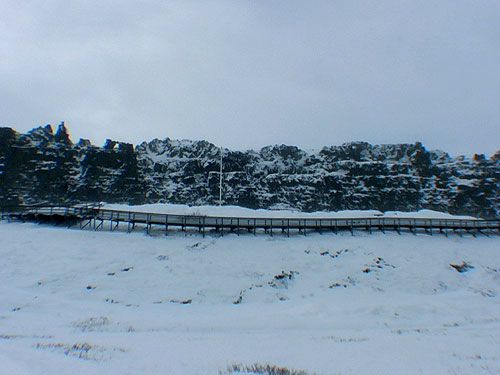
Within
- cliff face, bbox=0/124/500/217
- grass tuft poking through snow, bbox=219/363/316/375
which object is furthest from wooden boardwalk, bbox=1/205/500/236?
cliff face, bbox=0/124/500/217

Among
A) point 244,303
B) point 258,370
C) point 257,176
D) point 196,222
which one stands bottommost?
point 244,303

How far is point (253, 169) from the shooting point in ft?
312

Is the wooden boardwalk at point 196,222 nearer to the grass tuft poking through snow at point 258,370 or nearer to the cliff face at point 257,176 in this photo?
the grass tuft poking through snow at point 258,370

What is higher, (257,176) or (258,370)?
(257,176)

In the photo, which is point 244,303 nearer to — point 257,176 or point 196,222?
point 196,222

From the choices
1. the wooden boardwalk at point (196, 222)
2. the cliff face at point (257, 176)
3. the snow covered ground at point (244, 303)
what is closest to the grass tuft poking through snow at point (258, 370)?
the snow covered ground at point (244, 303)

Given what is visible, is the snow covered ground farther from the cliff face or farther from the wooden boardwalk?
the cliff face

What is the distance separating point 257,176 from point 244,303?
74022mm

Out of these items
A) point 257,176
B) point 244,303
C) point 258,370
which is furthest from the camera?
point 257,176

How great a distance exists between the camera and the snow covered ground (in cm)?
1016

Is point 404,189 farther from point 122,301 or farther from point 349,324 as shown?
point 122,301

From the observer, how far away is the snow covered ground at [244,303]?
33.3 ft

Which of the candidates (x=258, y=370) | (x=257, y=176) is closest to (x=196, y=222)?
(x=258, y=370)

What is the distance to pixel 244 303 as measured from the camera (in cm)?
2023
